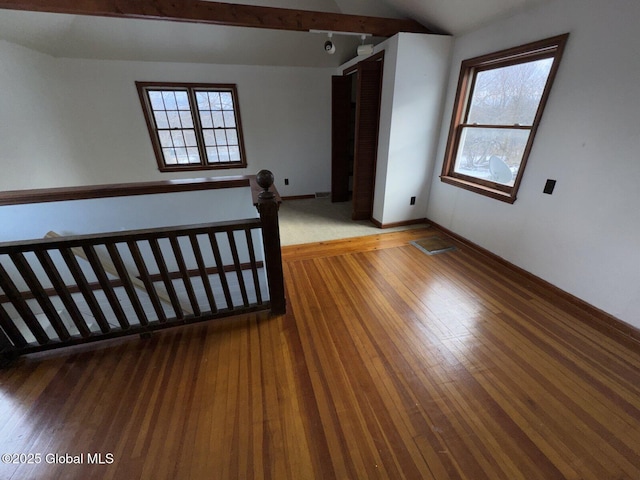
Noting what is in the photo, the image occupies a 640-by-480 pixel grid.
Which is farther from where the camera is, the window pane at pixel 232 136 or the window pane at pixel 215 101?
the window pane at pixel 232 136

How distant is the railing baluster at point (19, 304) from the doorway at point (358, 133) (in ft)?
10.8

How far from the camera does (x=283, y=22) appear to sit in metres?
2.45

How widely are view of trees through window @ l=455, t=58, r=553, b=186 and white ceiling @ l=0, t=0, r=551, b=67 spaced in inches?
19.9

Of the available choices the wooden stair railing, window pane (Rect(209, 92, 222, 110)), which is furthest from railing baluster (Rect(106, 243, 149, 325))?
window pane (Rect(209, 92, 222, 110))

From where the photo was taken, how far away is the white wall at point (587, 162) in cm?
163

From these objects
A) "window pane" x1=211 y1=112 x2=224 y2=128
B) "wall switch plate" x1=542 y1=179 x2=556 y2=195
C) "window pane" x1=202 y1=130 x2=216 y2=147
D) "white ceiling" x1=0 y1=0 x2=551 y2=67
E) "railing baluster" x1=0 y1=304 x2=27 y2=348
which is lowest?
"railing baluster" x1=0 y1=304 x2=27 y2=348

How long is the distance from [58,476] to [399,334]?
185cm

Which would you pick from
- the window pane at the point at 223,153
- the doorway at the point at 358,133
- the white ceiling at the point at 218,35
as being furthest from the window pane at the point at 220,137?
the doorway at the point at 358,133

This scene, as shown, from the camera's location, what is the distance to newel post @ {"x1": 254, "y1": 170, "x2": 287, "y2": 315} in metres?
1.50

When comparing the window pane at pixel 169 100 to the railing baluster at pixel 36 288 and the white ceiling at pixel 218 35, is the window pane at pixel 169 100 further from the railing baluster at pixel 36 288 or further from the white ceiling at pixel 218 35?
the railing baluster at pixel 36 288

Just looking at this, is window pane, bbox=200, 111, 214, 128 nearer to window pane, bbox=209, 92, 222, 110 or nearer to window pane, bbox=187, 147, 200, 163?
window pane, bbox=209, 92, 222, 110

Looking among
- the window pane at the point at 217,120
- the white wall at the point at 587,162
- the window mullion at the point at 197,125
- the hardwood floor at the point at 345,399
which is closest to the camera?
the hardwood floor at the point at 345,399

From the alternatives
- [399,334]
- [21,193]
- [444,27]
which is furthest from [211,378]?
[444,27]

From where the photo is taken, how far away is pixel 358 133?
337 cm
